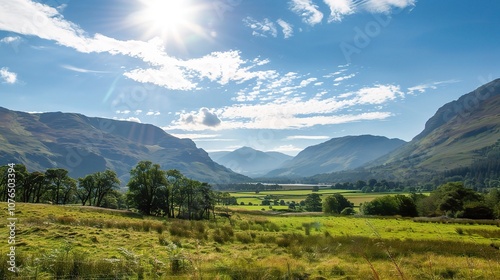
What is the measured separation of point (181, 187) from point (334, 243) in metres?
60.7

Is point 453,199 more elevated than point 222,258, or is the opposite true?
point 222,258

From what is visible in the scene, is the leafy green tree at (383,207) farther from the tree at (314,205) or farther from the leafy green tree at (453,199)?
the tree at (314,205)

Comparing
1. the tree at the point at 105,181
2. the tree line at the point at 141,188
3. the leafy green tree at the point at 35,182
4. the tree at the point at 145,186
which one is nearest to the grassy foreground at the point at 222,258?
the tree at the point at 145,186

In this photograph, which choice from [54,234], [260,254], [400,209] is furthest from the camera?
[400,209]

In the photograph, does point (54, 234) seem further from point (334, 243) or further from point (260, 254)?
point (334, 243)

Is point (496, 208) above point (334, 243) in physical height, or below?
below

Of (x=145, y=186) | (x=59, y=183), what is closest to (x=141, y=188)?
(x=145, y=186)

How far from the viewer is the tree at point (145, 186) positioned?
238 feet

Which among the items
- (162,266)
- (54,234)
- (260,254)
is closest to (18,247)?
(54,234)

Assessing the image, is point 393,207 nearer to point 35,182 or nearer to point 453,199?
point 453,199

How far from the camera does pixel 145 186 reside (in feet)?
240

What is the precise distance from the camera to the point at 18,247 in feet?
54.6

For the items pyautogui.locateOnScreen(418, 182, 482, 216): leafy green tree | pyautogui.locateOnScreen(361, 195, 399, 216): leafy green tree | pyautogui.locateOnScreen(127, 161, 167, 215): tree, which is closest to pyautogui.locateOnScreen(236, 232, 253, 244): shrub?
pyautogui.locateOnScreen(127, 161, 167, 215): tree

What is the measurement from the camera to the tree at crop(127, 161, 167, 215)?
72456 mm
